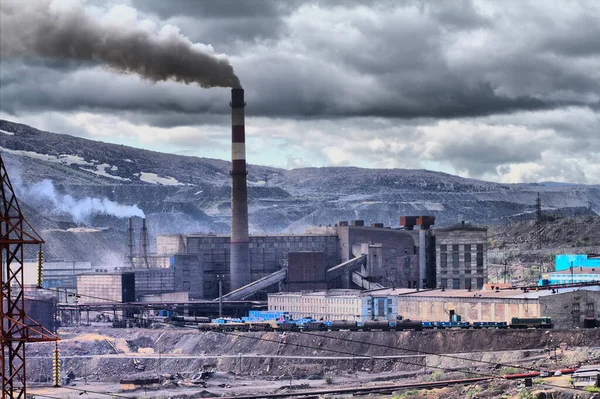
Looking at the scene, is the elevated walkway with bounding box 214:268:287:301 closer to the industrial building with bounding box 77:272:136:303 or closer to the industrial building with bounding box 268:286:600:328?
the industrial building with bounding box 268:286:600:328

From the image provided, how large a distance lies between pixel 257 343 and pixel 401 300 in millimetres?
13630

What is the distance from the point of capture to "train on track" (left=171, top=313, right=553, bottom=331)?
8244cm

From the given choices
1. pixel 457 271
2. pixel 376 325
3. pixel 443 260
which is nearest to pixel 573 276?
pixel 457 271

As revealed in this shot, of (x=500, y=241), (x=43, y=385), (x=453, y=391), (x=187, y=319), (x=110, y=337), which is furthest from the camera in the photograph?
(x=500, y=241)

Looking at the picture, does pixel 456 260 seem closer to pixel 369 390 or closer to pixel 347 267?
pixel 347 267

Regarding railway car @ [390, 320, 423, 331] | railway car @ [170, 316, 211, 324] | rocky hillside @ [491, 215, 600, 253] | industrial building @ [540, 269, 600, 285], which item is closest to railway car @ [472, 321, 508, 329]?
railway car @ [390, 320, 423, 331]

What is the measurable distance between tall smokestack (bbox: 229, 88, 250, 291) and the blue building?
30.2m

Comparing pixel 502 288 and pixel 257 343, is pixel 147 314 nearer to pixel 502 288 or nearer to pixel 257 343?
pixel 257 343

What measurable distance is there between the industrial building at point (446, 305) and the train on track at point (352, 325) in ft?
6.28

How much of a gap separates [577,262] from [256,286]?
101 ft

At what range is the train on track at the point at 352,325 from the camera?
8244 centimetres

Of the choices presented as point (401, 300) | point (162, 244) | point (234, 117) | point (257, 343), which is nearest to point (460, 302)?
point (401, 300)

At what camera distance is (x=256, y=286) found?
116062 mm

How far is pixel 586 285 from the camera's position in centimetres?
9162
